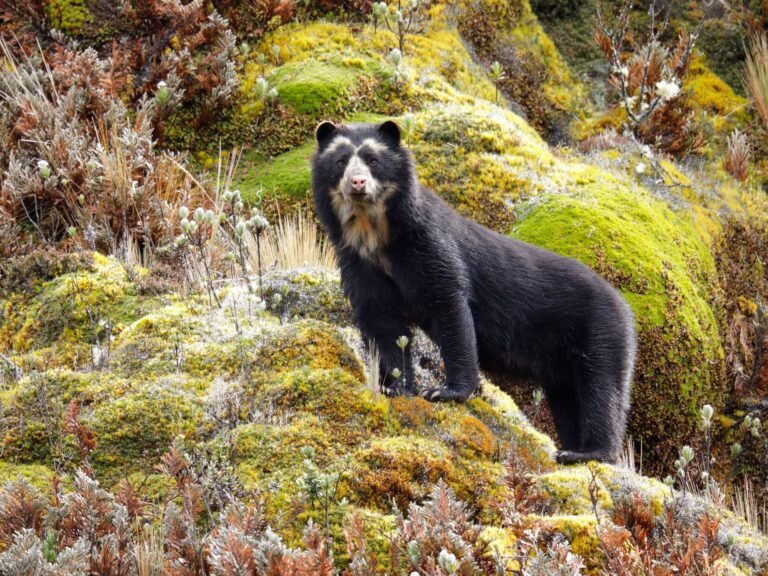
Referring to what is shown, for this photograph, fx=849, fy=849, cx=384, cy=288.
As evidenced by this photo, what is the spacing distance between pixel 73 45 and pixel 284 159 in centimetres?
260

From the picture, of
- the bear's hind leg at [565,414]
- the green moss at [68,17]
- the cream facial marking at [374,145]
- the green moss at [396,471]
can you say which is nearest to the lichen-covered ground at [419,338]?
the green moss at [396,471]

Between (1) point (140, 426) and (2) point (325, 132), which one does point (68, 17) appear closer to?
(2) point (325, 132)

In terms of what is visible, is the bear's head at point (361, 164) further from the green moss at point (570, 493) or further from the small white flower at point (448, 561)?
the small white flower at point (448, 561)

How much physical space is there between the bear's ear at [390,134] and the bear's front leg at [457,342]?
1.13 m

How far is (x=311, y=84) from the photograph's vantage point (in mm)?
9219

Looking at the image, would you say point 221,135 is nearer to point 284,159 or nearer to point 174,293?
point 284,159

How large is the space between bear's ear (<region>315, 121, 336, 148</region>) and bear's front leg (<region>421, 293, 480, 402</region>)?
1413mm

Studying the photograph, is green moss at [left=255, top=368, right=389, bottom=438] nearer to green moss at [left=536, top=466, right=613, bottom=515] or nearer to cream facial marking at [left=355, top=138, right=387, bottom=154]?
green moss at [left=536, top=466, right=613, bottom=515]

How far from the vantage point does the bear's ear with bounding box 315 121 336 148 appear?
18.9 feet

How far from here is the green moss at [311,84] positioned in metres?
9.10

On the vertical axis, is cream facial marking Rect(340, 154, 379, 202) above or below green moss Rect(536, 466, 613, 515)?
above

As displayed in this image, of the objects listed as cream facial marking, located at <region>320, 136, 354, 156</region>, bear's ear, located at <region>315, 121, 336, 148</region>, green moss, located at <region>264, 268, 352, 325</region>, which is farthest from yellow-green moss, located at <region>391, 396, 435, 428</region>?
bear's ear, located at <region>315, 121, 336, 148</region>

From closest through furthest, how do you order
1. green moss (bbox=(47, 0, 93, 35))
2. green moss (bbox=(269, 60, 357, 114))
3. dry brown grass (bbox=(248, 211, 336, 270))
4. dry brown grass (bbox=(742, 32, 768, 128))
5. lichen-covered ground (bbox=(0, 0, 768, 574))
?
lichen-covered ground (bbox=(0, 0, 768, 574)) → dry brown grass (bbox=(248, 211, 336, 270)) → green moss (bbox=(269, 60, 357, 114)) → green moss (bbox=(47, 0, 93, 35)) → dry brown grass (bbox=(742, 32, 768, 128))

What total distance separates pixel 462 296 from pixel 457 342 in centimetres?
31
